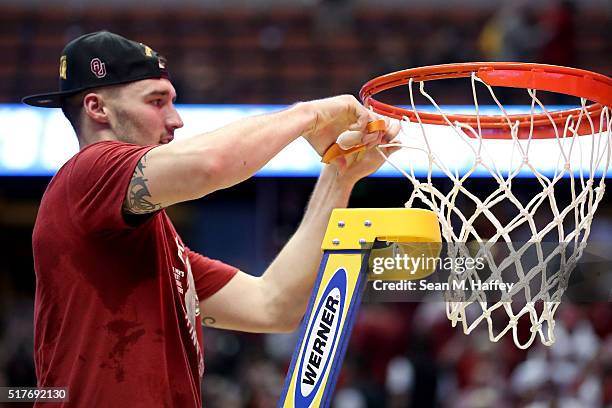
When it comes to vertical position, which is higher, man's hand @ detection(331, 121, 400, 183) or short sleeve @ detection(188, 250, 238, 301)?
man's hand @ detection(331, 121, 400, 183)

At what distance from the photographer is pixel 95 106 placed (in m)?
2.44

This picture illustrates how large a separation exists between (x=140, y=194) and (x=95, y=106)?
51 cm

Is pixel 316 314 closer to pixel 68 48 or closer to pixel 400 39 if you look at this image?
pixel 68 48

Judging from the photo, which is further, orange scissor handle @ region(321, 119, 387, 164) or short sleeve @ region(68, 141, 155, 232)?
orange scissor handle @ region(321, 119, 387, 164)

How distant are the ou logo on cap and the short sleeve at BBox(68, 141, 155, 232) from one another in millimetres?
285

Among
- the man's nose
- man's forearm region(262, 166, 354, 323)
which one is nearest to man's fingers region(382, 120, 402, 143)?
man's forearm region(262, 166, 354, 323)

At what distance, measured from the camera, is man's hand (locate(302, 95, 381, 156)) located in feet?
7.32

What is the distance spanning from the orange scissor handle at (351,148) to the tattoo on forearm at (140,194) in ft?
1.93

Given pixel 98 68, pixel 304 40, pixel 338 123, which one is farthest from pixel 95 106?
pixel 304 40

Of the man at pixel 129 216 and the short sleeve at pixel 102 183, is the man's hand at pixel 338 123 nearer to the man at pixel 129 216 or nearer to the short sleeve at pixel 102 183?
the man at pixel 129 216

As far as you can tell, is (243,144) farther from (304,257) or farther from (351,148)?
(304,257)

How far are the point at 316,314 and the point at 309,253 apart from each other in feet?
2.22

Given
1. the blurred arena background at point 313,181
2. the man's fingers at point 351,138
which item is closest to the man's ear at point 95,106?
the man's fingers at point 351,138

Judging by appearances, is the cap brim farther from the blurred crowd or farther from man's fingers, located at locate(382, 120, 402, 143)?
the blurred crowd
